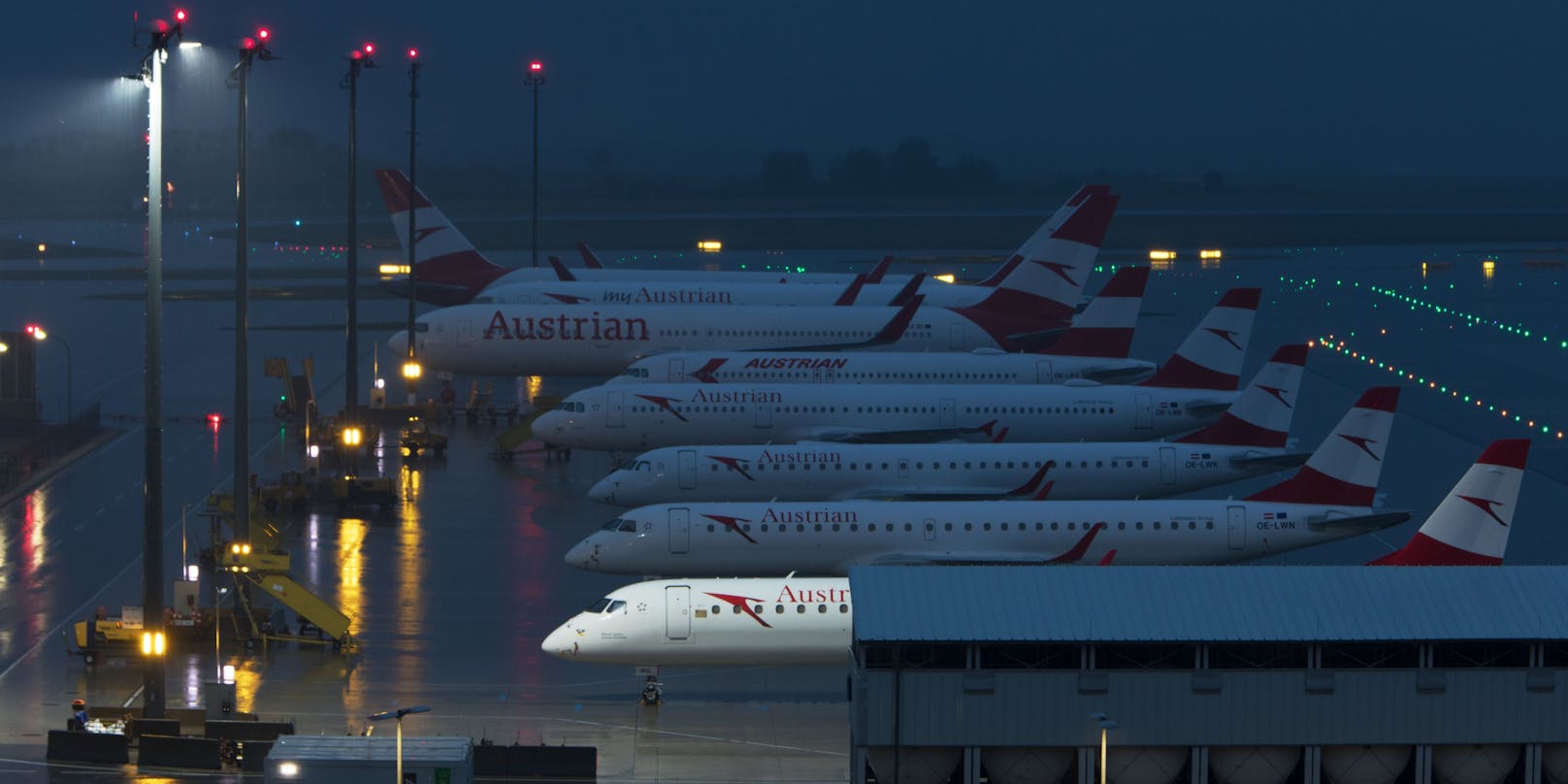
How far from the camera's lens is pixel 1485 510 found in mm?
48625

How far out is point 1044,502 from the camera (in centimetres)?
5831

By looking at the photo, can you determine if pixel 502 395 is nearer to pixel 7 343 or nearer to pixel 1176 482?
pixel 7 343

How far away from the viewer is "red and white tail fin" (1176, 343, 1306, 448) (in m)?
67.3

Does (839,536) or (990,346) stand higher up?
(990,346)

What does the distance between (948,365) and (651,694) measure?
1532 inches

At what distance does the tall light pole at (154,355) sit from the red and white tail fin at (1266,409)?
112 ft

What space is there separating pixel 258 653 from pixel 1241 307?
3931 cm

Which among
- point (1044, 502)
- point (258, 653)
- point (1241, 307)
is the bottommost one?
point (258, 653)

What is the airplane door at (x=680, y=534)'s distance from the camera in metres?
57.5

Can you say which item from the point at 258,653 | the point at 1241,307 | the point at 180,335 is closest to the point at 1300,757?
the point at 258,653

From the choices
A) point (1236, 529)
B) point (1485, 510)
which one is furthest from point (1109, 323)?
point (1485, 510)

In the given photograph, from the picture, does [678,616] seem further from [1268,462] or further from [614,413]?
[614,413]

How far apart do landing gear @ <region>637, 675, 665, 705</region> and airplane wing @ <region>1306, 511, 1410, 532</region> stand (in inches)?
754

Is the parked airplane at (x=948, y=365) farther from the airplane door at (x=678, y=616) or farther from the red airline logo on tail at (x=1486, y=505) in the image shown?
the red airline logo on tail at (x=1486, y=505)
